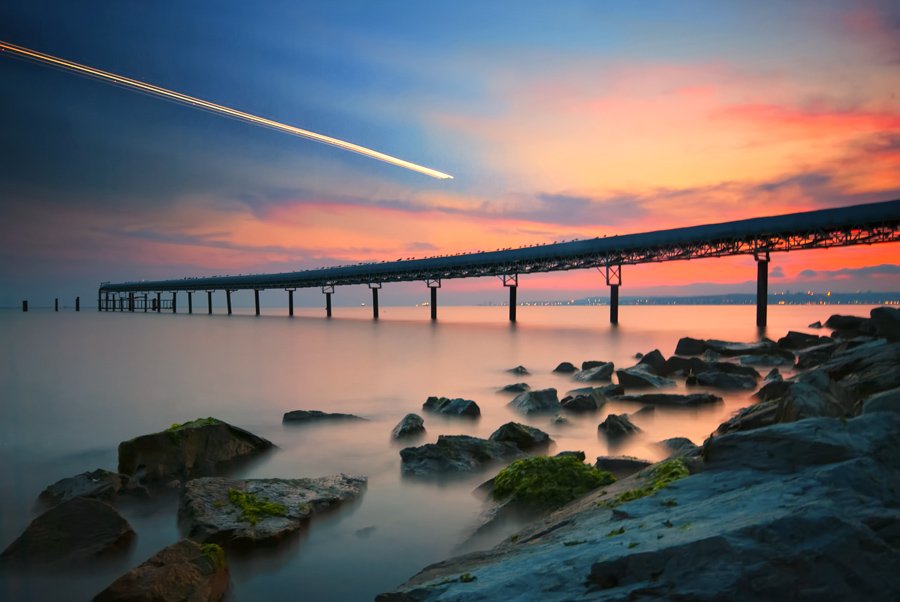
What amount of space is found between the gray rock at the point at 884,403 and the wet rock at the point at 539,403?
31.7 feet

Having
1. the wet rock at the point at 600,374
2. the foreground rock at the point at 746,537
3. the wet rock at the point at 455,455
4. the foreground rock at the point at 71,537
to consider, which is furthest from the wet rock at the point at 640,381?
the foreground rock at the point at 71,537

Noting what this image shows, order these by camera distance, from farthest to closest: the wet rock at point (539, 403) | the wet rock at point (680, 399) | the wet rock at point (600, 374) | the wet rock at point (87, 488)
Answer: the wet rock at point (600, 374), the wet rock at point (539, 403), the wet rock at point (680, 399), the wet rock at point (87, 488)

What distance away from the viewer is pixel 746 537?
2980mm

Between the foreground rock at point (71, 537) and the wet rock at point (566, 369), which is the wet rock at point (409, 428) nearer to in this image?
the foreground rock at point (71, 537)

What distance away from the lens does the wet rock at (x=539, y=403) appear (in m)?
14.2

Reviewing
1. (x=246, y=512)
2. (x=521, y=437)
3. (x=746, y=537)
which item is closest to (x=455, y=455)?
(x=521, y=437)

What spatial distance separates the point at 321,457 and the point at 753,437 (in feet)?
28.9

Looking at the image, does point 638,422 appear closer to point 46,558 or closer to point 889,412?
point 889,412

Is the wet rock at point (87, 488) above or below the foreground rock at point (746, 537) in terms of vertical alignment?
below

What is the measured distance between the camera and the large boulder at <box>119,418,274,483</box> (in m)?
8.89

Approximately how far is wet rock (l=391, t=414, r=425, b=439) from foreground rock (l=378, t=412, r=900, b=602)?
7.49m

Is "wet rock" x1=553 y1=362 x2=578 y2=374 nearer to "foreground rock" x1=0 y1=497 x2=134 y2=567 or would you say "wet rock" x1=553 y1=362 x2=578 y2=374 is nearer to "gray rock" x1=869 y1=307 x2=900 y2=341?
"gray rock" x1=869 y1=307 x2=900 y2=341

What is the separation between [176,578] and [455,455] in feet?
17.3

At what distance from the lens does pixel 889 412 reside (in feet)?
13.7
